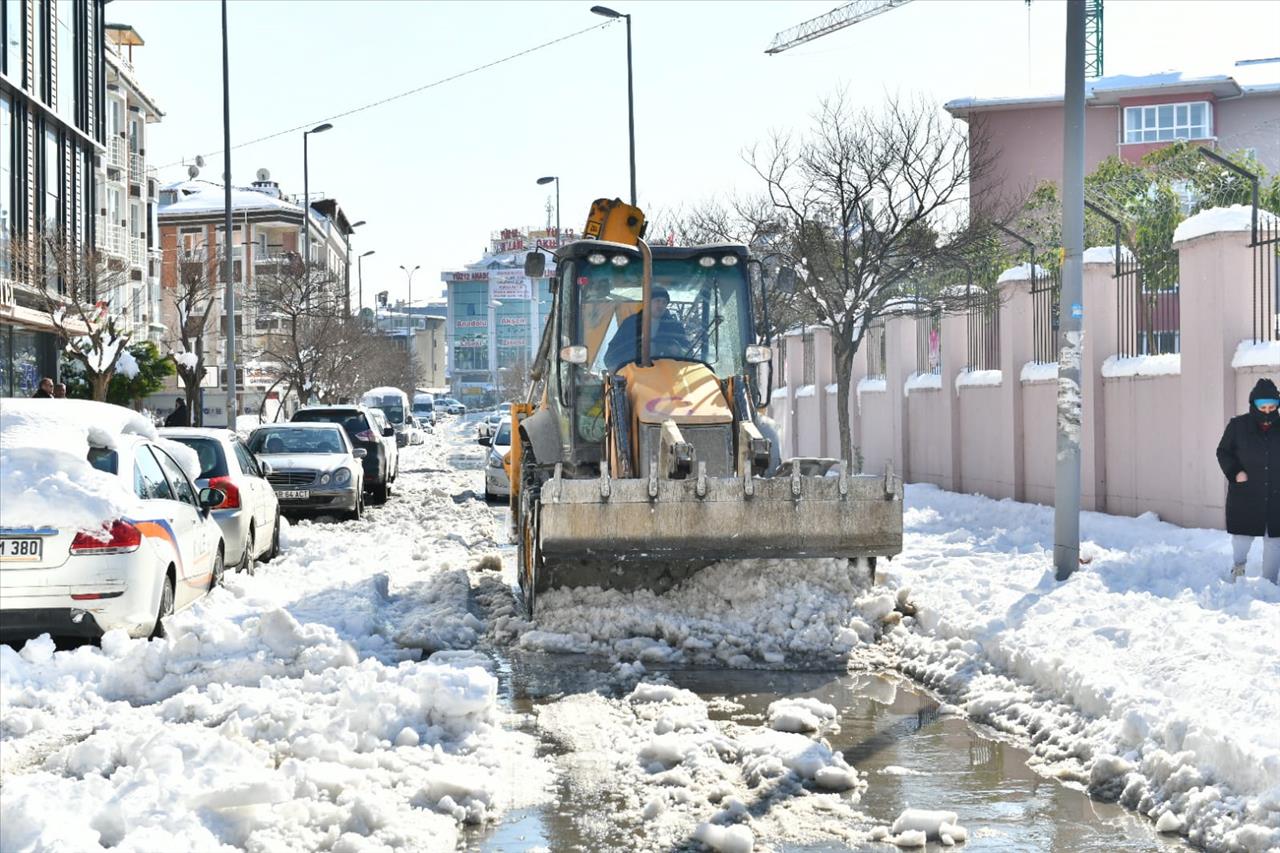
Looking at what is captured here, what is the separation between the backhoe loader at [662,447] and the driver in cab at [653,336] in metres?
0.01

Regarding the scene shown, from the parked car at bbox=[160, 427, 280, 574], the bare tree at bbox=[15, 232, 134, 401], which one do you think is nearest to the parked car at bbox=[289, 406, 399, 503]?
the bare tree at bbox=[15, 232, 134, 401]

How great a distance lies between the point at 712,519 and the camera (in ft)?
36.7

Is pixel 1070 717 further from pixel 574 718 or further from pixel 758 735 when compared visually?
pixel 574 718

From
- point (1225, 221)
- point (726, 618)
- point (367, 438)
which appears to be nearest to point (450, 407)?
point (367, 438)

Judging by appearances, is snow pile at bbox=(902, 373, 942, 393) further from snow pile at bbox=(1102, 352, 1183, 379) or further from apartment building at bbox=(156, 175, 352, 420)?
apartment building at bbox=(156, 175, 352, 420)

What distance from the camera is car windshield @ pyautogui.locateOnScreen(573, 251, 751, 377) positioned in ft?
43.0

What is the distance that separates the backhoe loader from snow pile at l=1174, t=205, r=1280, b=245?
4.67m

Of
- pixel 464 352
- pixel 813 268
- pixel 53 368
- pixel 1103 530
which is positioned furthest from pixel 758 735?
pixel 464 352

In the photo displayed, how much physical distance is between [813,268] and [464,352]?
168 m

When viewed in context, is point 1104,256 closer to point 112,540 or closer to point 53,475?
point 112,540

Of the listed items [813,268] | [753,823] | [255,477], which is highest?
[813,268]

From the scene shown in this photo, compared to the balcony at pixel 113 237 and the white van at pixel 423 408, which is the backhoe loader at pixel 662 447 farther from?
the white van at pixel 423 408

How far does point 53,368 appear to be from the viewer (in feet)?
134

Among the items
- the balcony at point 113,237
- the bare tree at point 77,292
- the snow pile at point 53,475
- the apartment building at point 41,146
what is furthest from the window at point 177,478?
the balcony at point 113,237
